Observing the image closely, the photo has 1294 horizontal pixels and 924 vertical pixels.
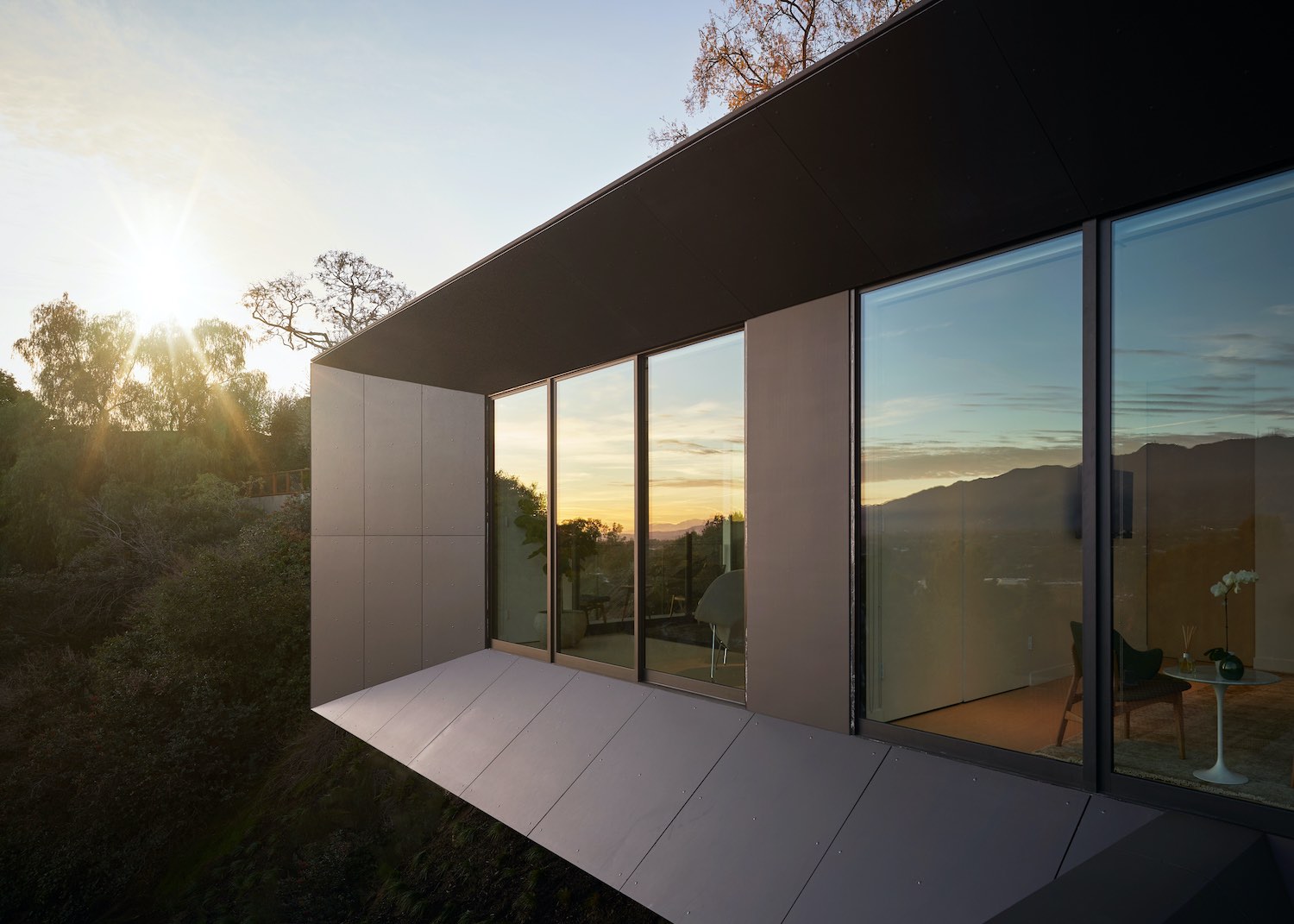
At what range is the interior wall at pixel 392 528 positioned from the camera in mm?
8312

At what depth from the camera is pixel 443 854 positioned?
24.8ft

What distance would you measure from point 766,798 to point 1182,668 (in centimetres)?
203

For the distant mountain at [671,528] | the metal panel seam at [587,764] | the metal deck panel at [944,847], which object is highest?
the distant mountain at [671,528]

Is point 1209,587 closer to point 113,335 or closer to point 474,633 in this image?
point 474,633

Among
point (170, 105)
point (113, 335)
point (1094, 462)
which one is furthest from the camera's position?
point (113, 335)

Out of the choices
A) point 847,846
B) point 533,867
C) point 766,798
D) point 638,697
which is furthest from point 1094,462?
point 533,867

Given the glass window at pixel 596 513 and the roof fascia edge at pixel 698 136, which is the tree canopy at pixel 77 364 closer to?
the roof fascia edge at pixel 698 136

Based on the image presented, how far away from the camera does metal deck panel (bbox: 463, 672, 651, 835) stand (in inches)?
205

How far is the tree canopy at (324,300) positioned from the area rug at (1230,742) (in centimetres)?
2200

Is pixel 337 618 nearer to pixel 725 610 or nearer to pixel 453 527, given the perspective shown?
pixel 453 527

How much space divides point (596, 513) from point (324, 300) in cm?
1878

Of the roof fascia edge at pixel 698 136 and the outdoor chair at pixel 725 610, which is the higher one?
the roof fascia edge at pixel 698 136

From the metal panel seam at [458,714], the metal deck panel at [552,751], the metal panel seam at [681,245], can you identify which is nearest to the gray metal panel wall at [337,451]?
the metal panel seam at [458,714]

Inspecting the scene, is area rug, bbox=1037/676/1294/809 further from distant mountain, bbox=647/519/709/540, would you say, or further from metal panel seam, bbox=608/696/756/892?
distant mountain, bbox=647/519/709/540
